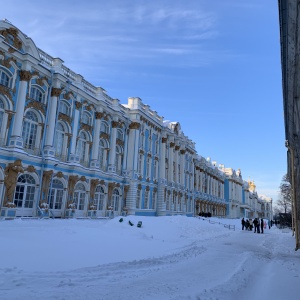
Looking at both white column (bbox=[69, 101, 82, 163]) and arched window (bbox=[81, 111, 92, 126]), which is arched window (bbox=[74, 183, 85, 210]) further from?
arched window (bbox=[81, 111, 92, 126])

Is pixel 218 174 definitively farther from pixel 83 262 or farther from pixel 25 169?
pixel 83 262

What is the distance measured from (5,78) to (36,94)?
280 centimetres

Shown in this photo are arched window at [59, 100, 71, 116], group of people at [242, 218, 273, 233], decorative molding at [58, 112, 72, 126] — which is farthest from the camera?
group of people at [242, 218, 273, 233]

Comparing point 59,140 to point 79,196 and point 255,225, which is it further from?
point 255,225

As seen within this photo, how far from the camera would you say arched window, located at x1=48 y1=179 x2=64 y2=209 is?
2369cm

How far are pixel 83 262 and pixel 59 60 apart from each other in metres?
19.9

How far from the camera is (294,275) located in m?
8.65

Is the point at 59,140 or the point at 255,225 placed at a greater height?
the point at 59,140

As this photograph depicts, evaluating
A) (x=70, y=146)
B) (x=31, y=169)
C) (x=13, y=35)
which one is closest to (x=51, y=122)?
(x=70, y=146)

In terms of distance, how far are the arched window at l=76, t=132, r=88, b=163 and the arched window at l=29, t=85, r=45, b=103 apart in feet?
17.0

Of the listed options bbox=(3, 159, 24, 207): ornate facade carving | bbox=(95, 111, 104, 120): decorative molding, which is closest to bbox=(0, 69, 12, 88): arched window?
bbox=(3, 159, 24, 207): ornate facade carving

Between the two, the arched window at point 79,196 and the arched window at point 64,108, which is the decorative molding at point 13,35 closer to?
the arched window at point 64,108

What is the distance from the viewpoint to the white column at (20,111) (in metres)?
20.5

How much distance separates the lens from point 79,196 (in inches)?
1059
